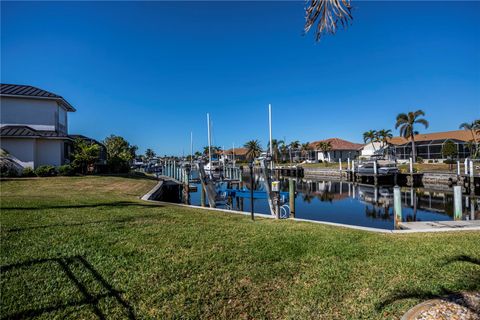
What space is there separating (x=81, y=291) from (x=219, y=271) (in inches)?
77.7

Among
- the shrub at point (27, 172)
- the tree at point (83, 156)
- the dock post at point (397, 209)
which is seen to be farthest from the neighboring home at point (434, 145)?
the shrub at point (27, 172)

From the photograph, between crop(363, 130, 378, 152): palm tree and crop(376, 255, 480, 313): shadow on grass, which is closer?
crop(376, 255, 480, 313): shadow on grass

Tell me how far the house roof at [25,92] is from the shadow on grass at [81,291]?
2413 centimetres

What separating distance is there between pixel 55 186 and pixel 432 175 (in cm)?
3517

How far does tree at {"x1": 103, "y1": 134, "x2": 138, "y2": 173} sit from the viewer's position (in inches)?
1187

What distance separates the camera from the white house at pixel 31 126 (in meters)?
22.4

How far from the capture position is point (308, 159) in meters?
83.8

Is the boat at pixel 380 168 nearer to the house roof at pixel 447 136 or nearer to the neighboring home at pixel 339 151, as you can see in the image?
the house roof at pixel 447 136

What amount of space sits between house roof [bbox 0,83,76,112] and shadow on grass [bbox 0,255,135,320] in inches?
950

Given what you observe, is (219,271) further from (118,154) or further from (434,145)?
(434,145)

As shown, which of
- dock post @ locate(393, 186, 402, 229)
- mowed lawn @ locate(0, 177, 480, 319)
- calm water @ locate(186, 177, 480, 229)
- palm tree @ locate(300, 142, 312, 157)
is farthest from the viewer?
palm tree @ locate(300, 142, 312, 157)

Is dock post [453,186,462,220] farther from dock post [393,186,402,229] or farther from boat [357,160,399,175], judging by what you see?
boat [357,160,399,175]

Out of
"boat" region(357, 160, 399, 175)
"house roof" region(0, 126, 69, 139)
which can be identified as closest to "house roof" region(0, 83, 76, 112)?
"house roof" region(0, 126, 69, 139)

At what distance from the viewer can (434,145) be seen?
5428 cm
